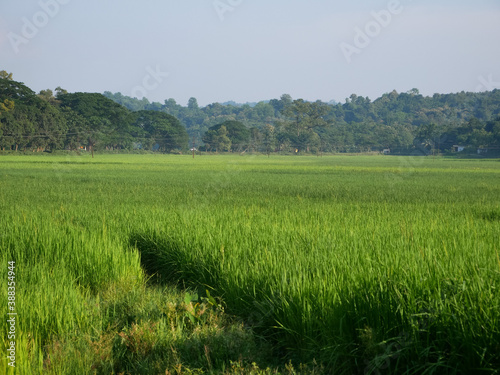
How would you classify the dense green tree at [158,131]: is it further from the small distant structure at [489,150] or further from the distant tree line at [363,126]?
the small distant structure at [489,150]

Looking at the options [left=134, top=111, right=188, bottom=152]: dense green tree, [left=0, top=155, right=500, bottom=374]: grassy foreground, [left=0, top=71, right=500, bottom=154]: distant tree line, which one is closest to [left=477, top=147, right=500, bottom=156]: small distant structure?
[left=0, top=71, right=500, bottom=154]: distant tree line

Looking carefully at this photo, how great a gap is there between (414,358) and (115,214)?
6.49 metres

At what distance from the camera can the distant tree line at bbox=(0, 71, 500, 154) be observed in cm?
6512

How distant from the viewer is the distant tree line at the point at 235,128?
65.1m

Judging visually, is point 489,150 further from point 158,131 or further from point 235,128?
point 158,131

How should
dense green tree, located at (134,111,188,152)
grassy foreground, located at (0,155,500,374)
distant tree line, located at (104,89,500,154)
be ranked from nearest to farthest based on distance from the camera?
grassy foreground, located at (0,155,500,374), distant tree line, located at (104,89,500,154), dense green tree, located at (134,111,188,152)

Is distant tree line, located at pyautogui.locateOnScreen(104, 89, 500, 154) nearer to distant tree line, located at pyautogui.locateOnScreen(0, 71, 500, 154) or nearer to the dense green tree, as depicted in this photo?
distant tree line, located at pyautogui.locateOnScreen(0, 71, 500, 154)

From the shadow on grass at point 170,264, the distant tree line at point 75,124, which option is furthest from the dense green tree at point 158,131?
the shadow on grass at point 170,264

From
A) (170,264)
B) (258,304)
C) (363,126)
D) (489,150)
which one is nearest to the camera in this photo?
(258,304)

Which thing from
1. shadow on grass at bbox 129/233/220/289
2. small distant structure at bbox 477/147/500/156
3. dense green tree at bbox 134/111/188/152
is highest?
dense green tree at bbox 134/111/188/152

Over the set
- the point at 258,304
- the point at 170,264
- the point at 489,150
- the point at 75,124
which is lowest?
the point at 170,264

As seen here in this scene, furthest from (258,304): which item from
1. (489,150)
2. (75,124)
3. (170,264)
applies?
(489,150)

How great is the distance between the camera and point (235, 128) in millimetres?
99438

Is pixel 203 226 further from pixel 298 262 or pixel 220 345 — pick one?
pixel 220 345
